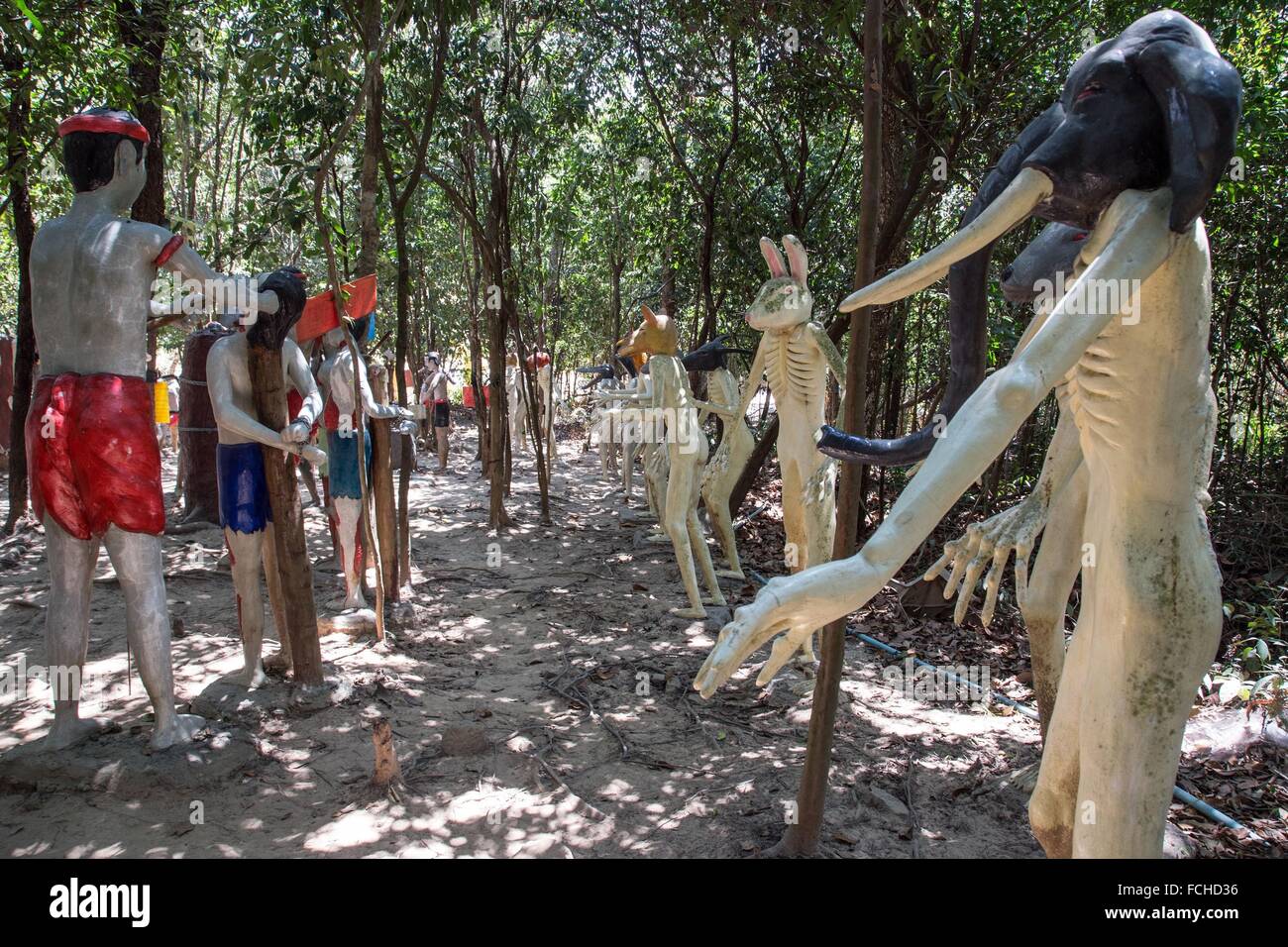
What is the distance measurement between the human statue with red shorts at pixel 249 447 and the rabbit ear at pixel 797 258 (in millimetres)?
3010

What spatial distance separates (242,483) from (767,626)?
4.39 m

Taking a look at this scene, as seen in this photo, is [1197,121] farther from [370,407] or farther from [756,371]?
[370,407]

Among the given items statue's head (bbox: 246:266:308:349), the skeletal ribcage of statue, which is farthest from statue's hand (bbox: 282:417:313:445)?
the skeletal ribcage of statue

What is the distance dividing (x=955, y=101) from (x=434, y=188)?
473 inches

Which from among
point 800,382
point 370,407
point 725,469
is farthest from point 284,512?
point 725,469

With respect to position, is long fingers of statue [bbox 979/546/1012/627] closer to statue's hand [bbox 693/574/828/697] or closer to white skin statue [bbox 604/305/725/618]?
statue's hand [bbox 693/574/828/697]

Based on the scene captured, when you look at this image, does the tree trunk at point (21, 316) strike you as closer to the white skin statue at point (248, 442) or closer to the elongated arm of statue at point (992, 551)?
the white skin statue at point (248, 442)

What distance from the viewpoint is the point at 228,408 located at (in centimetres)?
475

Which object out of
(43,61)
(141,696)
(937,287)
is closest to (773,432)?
(937,287)

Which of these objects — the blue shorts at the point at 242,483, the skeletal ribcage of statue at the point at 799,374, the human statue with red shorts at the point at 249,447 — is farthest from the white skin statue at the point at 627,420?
the blue shorts at the point at 242,483

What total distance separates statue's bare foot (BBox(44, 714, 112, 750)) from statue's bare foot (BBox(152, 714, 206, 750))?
1.28 feet

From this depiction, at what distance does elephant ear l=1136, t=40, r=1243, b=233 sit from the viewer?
6.03 feet

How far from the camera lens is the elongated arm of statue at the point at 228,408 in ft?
15.3

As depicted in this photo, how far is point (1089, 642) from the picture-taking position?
2.20m
